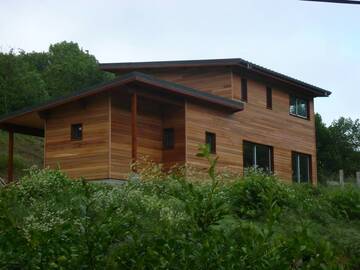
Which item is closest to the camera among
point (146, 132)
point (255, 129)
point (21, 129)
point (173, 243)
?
point (173, 243)

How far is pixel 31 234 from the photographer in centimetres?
462

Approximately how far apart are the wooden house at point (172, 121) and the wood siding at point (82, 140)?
0.10 feet

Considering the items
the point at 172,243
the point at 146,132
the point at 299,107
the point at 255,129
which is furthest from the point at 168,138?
the point at 172,243

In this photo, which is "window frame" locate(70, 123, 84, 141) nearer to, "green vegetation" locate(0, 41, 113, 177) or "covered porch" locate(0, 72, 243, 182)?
"covered porch" locate(0, 72, 243, 182)

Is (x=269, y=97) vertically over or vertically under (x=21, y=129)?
over

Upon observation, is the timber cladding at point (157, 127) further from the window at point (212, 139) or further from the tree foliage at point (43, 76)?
the tree foliage at point (43, 76)

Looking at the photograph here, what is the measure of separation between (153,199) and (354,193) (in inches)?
204

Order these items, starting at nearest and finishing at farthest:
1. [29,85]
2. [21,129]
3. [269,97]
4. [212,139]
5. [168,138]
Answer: [168,138]
[212,139]
[21,129]
[269,97]
[29,85]

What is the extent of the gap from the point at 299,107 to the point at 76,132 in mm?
11269

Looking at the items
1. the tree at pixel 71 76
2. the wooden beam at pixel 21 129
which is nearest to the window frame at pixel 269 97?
the wooden beam at pixel 21 129

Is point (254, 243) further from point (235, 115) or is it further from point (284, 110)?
point (284, 110)

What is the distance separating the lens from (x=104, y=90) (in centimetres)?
2014

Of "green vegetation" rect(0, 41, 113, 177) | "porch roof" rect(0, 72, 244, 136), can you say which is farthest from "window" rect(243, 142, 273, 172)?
"green vegetation" rect(0, 41, 113, 177)

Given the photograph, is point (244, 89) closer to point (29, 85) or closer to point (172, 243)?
point (29, 85)
